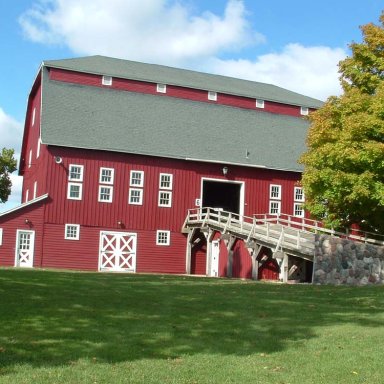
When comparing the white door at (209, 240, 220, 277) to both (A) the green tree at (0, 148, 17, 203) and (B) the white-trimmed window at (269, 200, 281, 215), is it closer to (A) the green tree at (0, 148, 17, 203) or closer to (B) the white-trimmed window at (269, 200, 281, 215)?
(B) the white-trimmed window at (269, 200, 281, 215)

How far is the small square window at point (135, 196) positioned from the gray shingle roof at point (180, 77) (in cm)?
825

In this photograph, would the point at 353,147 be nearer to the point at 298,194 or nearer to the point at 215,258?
the point at 215,258

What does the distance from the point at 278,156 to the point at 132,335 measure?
28031 mm

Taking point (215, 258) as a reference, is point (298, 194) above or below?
above

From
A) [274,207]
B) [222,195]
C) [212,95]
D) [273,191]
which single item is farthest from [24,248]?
[212,95]

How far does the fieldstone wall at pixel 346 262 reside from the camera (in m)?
23.9

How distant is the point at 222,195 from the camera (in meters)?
39.9

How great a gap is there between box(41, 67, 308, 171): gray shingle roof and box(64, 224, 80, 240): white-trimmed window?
4.05 meters

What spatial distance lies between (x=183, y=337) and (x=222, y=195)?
29.5 metres

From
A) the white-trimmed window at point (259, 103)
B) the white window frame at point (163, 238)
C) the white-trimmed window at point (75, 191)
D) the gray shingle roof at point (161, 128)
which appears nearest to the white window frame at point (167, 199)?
the white window frame at point (163, 238)

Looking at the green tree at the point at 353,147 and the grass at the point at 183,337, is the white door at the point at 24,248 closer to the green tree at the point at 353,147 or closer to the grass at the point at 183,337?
the green tree at the point at 353,147

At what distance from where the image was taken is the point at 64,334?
10297 millimetres

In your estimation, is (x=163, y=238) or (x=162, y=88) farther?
(x=162, y=88)

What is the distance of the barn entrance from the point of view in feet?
125
